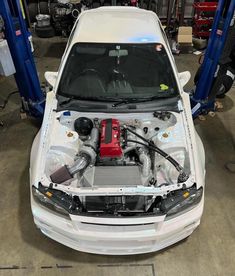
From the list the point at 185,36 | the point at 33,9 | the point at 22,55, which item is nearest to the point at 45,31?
the point at 33,9

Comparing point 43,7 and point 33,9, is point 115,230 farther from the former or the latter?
point 33,9

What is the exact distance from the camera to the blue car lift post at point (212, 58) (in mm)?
3521

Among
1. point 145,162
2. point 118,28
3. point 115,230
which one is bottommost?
point 115,230

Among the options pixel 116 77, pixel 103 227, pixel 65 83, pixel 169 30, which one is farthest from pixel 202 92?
pixel 169 30

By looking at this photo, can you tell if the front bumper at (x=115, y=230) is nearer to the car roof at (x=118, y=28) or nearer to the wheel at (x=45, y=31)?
the car roof at (x=118, y=28)

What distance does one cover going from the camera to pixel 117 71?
294 cm

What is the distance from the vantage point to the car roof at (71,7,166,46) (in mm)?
2934

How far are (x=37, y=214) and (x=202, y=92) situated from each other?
3.00 meters

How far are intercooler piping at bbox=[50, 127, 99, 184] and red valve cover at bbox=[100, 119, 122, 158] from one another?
0.31 ft

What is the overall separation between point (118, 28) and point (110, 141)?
132cm

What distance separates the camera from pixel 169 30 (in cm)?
711

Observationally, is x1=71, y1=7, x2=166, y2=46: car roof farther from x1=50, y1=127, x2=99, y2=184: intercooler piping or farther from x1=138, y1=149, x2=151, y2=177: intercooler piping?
x1=138, y1=149, x2=151, y2=177: intercooler piping

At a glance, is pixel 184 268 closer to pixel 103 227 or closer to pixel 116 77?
pixel 103 227

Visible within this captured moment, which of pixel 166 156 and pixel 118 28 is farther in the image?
pixel 118 28
